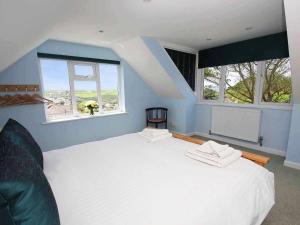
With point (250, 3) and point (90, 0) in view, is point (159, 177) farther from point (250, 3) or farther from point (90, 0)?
point (250, 3)

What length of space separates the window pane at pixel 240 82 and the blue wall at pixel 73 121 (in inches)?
72.5

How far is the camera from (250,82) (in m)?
3.56

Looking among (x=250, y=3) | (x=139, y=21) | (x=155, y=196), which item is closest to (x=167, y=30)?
(x=139, y=21)

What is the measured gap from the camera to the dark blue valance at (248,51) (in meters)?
2.97

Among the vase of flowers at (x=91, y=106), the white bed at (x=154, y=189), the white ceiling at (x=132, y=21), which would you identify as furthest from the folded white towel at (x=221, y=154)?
the vase of flowers at (x=91, y=106)

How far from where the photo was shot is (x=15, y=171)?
2.48ft

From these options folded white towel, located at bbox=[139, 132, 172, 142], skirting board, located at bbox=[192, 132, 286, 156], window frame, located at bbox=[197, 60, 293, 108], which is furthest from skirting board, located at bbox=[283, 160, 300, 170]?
folded white towel, located at bbox=[139, 132, 172, 142]

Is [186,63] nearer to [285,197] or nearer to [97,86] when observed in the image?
[97,86]

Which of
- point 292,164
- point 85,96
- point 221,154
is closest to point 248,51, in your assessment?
point 292,164

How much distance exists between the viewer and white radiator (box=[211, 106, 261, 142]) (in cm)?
340

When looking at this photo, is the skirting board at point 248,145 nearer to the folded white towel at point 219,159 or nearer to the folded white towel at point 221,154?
the folded white towel at point 219,159

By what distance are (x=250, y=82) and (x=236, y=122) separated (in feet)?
2.96

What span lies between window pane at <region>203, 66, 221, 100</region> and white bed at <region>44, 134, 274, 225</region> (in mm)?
2845

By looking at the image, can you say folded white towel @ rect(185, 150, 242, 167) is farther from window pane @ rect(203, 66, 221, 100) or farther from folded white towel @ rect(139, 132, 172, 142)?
window pane @ rect(203, 66, 221, 100)
